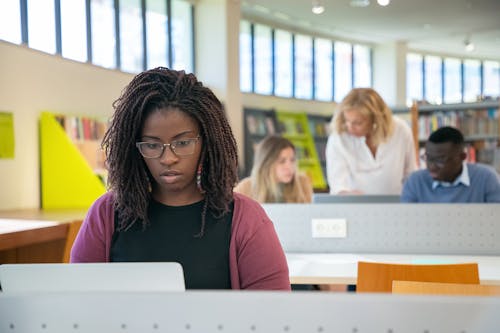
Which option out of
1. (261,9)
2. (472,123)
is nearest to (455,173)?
(472,123)

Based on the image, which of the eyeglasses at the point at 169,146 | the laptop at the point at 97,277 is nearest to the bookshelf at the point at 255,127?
the eyeglasses at the point at 169,146

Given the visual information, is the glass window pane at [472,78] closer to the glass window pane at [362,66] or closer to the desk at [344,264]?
the glass window pane at [362,66]

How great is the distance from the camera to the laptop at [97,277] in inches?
42.7

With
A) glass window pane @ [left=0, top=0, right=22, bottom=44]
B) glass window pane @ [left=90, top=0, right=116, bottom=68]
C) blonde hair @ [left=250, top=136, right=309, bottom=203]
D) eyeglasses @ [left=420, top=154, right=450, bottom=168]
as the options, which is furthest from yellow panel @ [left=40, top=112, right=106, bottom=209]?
eyeglasses @ [left=420, top=154, right=450, bottom=168]

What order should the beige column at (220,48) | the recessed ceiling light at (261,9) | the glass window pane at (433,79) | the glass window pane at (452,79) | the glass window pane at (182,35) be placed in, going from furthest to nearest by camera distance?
the glass window pane at (452,79)
the glass window pane at (433,79)
the recessed ceiling light at (261,9)
the beige column at (220,48)
the glass window pane at (182,35)

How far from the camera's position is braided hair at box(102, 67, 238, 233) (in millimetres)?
1566

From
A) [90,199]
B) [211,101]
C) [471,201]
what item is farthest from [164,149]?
[90,199]

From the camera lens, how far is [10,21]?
577 centimetres

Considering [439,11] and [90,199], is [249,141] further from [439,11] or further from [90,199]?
[90,199]

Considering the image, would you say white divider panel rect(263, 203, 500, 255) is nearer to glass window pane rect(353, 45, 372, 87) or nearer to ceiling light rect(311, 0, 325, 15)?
ceiling light rect(311, 0, 325, 15)

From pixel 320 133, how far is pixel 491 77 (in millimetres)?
5657

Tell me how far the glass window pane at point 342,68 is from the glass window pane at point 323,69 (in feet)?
0.68

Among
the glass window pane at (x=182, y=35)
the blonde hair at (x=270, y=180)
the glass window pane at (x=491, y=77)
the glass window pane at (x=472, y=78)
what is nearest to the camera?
the blonde hair at (x=270, y=180)

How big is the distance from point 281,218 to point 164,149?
5.92 ft
